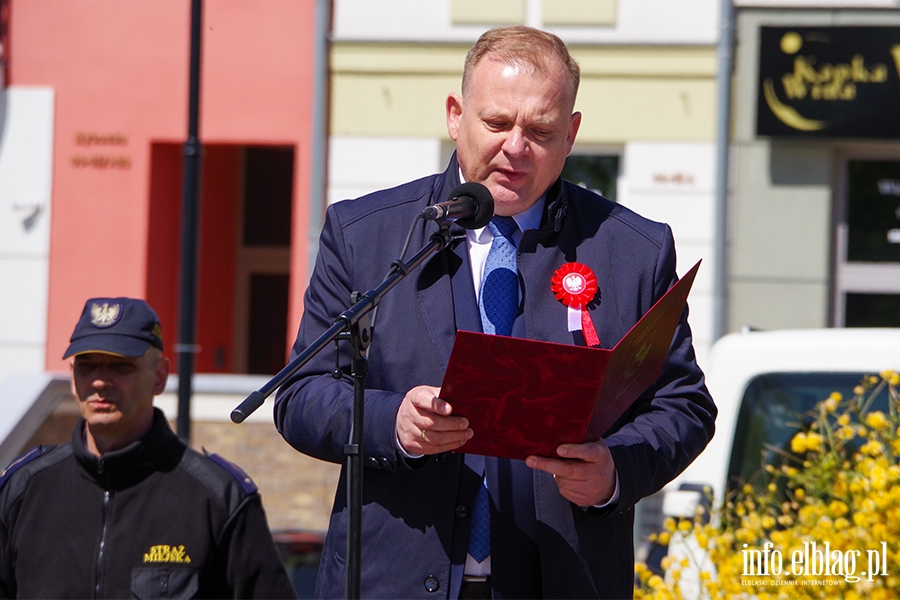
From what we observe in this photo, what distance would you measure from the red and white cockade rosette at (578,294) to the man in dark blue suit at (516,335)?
2 cm

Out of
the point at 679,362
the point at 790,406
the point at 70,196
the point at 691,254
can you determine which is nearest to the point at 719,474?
the point at 790,406

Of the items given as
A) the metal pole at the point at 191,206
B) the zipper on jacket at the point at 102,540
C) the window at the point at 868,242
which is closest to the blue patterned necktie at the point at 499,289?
the zipper on jacket at the point at 102,540

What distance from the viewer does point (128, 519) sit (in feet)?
11.9

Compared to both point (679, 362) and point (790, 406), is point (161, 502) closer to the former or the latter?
point (679, 362)

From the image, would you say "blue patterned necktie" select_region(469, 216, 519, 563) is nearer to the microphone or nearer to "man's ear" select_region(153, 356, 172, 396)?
the microphone

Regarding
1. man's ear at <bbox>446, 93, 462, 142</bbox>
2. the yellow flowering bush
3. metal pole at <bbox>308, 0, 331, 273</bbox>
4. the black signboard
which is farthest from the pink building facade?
man's ear at <bbox>446, 93, 462, 142</bbox>

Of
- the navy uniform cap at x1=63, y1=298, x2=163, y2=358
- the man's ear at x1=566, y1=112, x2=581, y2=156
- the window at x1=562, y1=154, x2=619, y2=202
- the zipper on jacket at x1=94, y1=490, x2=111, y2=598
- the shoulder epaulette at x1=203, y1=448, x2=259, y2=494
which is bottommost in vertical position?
the zipper on jacket at x1=94, y1=490, x2=111, y2=598

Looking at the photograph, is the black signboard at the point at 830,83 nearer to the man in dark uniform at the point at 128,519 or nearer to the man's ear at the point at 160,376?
the man's ear at the point at 160,376

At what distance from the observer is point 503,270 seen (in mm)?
2811

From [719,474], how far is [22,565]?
2.30m

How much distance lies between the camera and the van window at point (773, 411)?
14.3 feet

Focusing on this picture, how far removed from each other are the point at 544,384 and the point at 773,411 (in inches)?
91.6

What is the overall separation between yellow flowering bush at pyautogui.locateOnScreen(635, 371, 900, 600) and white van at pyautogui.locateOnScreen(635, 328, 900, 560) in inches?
10.4

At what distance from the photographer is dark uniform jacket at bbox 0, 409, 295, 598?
3537 millimetres
